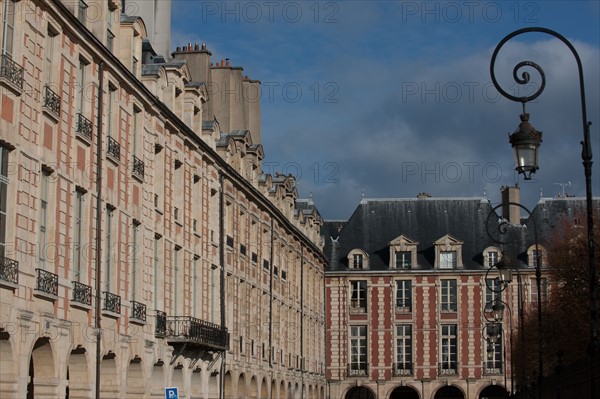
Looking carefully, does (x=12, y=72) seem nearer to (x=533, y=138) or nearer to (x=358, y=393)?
(x=533, y=138)

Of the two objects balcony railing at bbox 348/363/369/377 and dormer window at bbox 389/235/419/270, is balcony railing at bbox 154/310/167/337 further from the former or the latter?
dormer window at bbox 389/235/419/270

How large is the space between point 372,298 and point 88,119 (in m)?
43.4

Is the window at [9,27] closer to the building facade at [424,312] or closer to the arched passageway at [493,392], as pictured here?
the building facade at [424,312]

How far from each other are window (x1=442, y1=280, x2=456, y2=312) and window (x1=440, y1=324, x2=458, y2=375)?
3.23ft

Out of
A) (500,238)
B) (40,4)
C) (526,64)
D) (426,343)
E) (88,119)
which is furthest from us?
(500,238)

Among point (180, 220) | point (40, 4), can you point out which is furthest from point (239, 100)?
point (40, 4)

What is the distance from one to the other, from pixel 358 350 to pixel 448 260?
740 centimetres

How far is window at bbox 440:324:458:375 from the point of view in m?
65.2

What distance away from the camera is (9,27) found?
19969 millimetres

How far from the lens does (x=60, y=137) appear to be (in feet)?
74.3

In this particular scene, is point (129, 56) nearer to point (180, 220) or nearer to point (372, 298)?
point (180, 220)

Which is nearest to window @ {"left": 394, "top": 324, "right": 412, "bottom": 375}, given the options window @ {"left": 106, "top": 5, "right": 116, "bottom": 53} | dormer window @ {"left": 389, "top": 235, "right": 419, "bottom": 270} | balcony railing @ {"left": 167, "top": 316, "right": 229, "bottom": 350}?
dormer window @ {"left": 389, "top": 235, "right": 419, "bottom": 270}

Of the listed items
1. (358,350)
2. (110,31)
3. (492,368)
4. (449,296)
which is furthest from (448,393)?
(110,31)

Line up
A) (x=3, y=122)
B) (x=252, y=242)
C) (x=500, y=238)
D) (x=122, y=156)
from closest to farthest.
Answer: (x=3, y=122) → (x=122, y=156) → (x=252, y=242) → (x=500, y=238)
